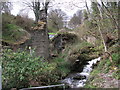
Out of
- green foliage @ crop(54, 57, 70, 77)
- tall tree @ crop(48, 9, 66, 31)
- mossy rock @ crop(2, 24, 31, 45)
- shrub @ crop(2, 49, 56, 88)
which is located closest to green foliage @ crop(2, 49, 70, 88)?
shrub @ crop(2, 49, 56, 88)

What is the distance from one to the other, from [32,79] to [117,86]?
1.83m

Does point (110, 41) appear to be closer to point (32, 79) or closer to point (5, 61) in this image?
point (32, 79)

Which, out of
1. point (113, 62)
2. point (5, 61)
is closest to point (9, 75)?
point (5, 61)

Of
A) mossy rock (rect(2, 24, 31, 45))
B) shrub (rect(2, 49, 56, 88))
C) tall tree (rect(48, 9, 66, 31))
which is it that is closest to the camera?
shrub (rect(2, 49, 56, 88))

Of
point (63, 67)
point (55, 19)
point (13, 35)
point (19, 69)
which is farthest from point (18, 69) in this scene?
point (55, 19)

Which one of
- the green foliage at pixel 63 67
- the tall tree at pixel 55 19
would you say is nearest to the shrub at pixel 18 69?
the green foliage at pixel 63 67

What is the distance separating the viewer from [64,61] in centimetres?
480

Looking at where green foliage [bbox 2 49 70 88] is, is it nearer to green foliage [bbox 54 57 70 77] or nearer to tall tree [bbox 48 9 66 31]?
green foliage [bbox 54 57 70 77]

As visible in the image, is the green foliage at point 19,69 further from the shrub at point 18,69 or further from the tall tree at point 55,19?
the tall tree at point 55,19

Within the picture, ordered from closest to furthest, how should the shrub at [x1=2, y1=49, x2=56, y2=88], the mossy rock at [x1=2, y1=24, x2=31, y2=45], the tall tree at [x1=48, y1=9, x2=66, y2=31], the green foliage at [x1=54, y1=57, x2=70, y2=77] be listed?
the shrub at [x1=2, y1=49, x2=56, y2=88], the green foliage at [x1=54, y1=57, x2=70, y2=77], the mossy rock at [x1=2, y1=24, x2=31, y2=45], the tall tree at [x1=48, y1=9, x2=66, y2=31]

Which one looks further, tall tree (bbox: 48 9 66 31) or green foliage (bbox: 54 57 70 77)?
tall tree (bbox: 48 9 66 31)

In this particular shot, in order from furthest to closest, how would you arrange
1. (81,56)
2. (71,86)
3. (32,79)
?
(81,56)
(71,86)
(32,79)

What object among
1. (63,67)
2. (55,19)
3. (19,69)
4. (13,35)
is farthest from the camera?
(55,19)

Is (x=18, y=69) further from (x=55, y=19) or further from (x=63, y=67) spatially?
(x=55, y=19)
